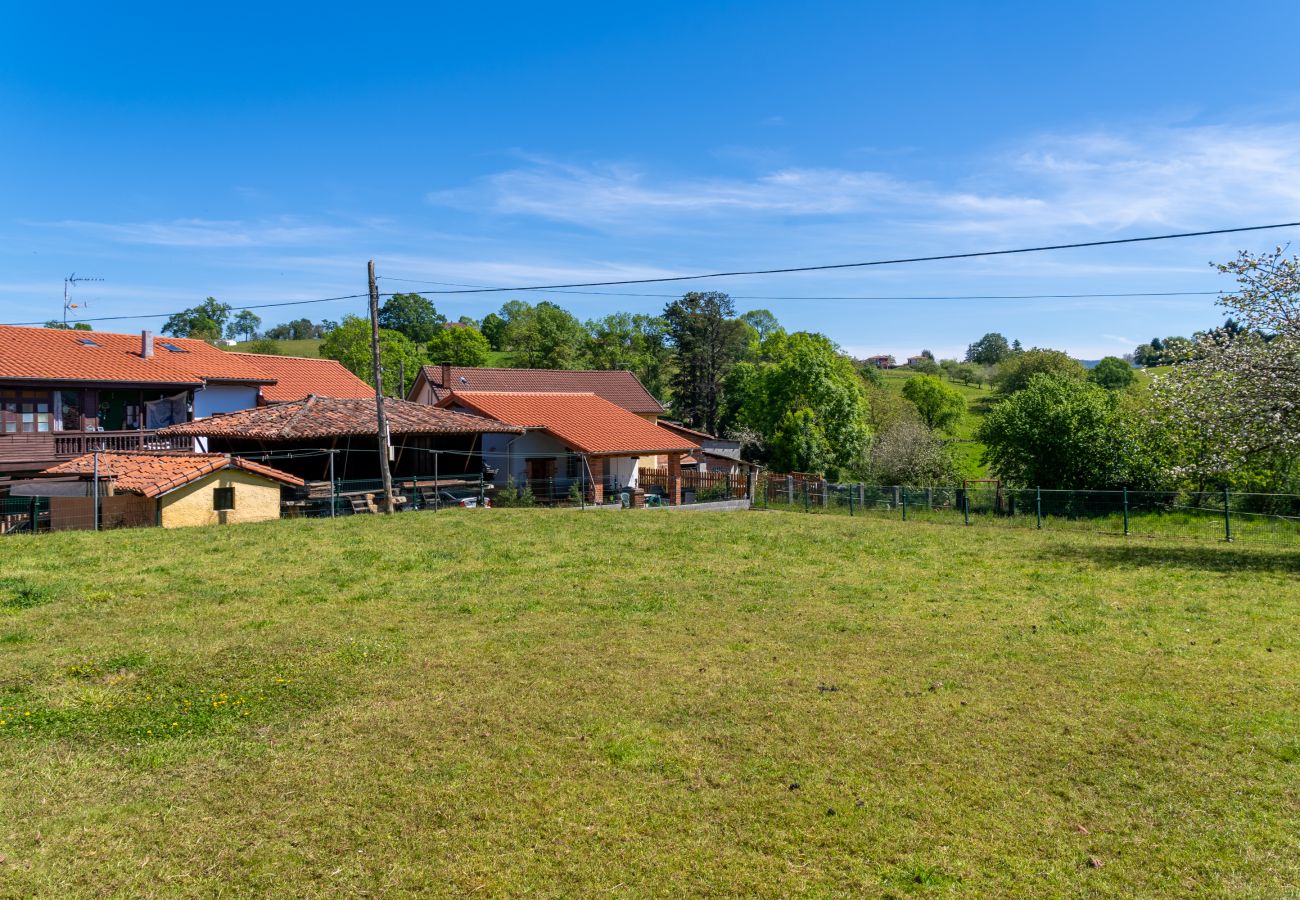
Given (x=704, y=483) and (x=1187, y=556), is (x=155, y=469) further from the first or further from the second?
(x=1187, y=556)

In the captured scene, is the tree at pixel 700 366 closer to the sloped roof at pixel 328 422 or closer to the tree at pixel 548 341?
the tree at pixel 548 341

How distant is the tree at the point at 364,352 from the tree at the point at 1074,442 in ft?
167

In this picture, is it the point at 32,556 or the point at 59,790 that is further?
the point at 32,556

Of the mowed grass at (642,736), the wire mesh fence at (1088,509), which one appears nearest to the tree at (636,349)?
the wire mesh fence at (1088,509)

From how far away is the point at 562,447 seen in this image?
36.3 meters

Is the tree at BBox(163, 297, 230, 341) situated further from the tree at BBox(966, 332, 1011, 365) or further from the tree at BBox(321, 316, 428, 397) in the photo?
the tree at BBox(966, 332, 1011, 365)

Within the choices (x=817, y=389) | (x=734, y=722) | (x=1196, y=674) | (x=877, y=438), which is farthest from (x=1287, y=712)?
(x=877, y=438)

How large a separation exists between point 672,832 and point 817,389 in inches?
1972

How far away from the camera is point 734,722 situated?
7977 millimetres

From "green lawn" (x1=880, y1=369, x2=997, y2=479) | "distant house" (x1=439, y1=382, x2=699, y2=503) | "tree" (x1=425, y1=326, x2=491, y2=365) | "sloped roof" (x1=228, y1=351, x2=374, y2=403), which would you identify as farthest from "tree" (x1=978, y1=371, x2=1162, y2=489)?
"tree" (x1=425, y1=326, x2=491, y2=365)

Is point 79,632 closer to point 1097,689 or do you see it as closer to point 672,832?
point 672,832

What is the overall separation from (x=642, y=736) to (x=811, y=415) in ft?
152

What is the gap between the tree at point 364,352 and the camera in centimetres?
7356

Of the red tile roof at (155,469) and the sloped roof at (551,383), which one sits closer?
the red tile roof at (155,469)
